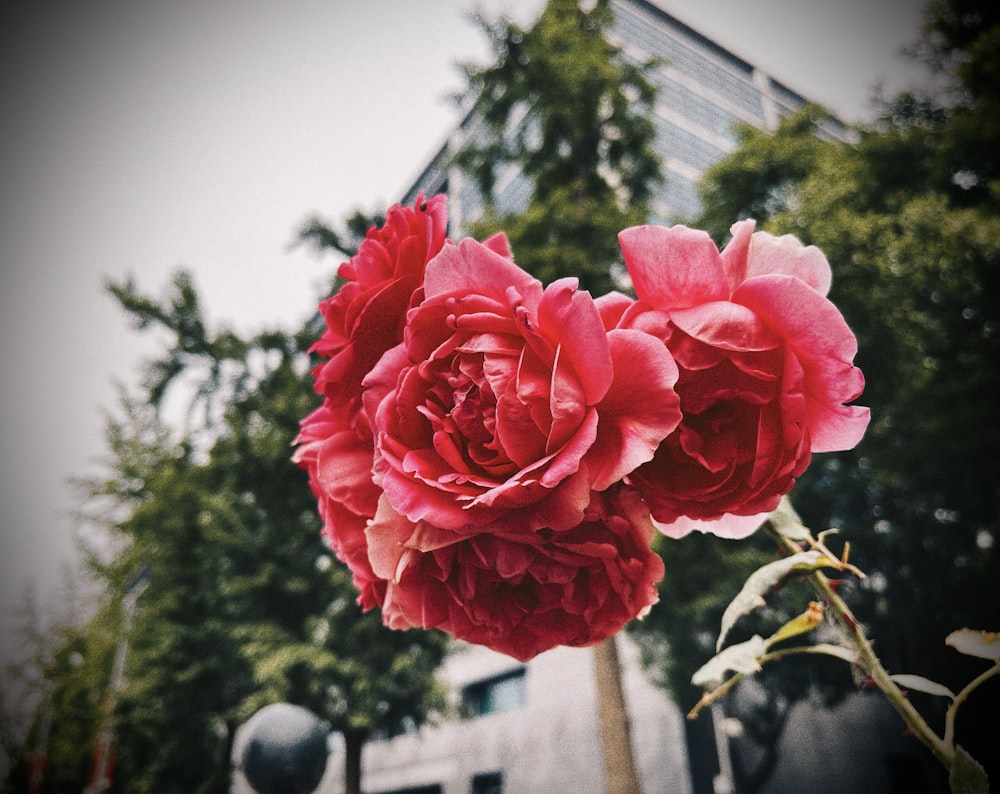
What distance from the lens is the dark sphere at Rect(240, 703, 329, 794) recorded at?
2795mm

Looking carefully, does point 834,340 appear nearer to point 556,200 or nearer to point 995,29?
point 556,200

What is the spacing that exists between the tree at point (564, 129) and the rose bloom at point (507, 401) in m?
7.85

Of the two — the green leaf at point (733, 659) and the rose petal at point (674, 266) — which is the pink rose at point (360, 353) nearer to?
the rose petal at point (674, 266)

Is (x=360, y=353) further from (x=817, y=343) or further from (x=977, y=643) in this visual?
(x=977, y=643)

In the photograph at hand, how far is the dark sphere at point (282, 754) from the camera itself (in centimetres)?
279

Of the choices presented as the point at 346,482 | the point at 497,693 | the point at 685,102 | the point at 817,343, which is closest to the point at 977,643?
the point at 817,343

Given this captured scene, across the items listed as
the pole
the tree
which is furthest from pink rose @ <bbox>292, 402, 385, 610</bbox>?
the tree

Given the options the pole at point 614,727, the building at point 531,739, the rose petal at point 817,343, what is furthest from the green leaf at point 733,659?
the building at point 531,739

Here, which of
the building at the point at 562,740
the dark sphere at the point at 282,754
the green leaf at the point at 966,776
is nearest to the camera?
the green leaf at the point at 966,776

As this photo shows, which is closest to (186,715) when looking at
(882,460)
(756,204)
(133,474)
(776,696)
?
(133,474)

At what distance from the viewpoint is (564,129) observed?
9422mm

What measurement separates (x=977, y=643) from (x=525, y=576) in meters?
0.44

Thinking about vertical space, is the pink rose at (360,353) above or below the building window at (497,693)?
above

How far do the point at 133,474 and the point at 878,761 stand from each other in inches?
553
